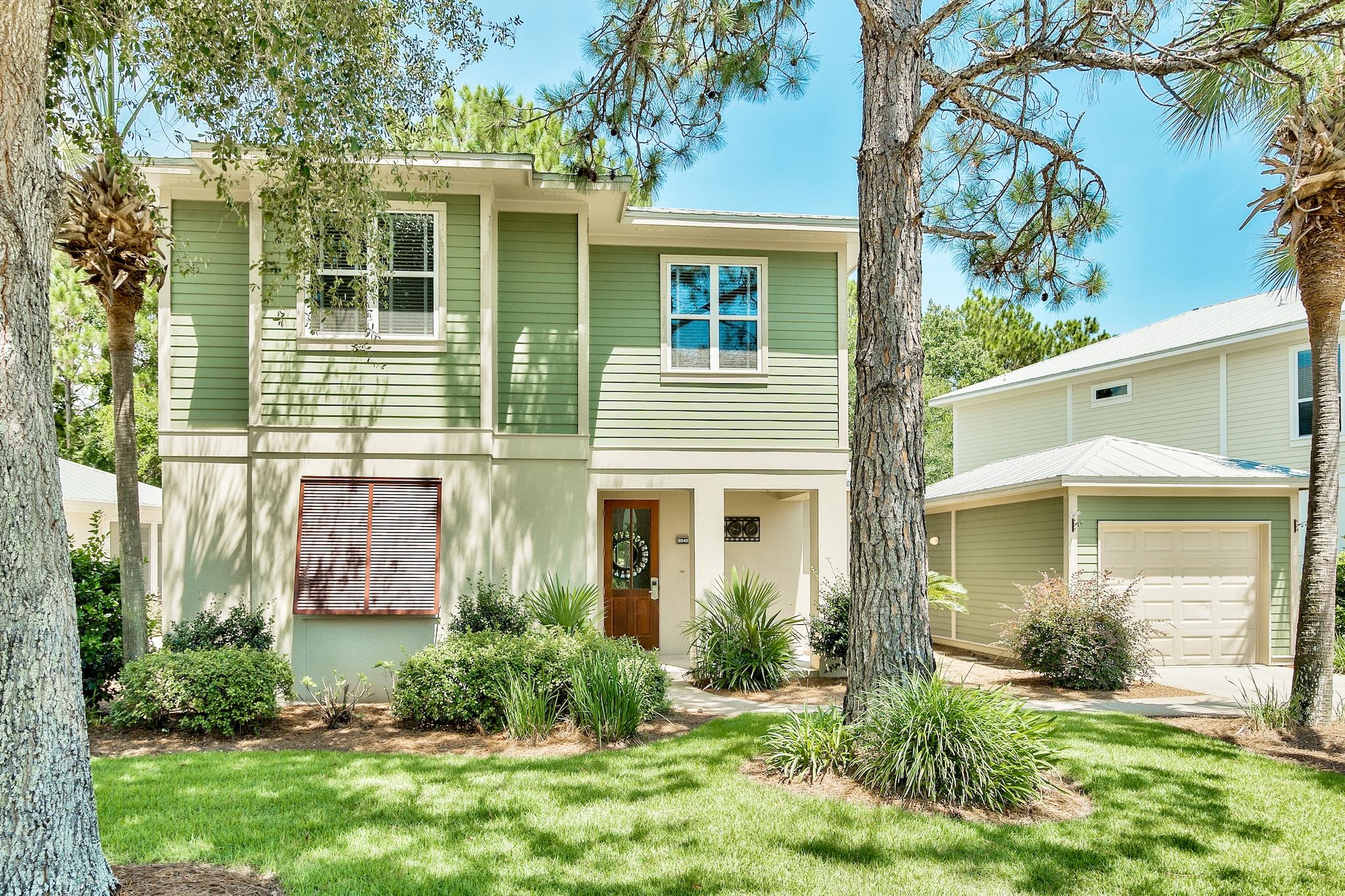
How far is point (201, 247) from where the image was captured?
32.6 feet

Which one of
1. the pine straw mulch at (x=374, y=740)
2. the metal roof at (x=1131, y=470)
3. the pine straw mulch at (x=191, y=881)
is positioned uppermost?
the metal roof at (x=1131, y=470)

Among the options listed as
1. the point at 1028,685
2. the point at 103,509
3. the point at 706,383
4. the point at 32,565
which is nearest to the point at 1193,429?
the point at 1028,685

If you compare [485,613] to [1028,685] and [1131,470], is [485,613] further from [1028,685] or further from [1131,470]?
[1131,470]

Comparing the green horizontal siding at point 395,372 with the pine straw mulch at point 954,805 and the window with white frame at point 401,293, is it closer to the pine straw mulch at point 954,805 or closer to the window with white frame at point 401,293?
the window with white frame at point 401,293

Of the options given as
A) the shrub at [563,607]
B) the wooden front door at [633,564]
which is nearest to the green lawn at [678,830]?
the shrub at [563,607]

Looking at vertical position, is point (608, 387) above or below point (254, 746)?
above

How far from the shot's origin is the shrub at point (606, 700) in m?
7.20

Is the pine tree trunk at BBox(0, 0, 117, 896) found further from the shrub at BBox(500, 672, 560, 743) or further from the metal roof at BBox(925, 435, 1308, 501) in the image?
the metal roof at BBox(925, 435, 1308, 501)

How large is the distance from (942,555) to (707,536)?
5.96m

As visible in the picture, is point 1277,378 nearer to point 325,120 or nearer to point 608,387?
point 608,387

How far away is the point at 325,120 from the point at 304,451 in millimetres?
4163

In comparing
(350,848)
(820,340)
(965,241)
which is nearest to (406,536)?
(350,848)

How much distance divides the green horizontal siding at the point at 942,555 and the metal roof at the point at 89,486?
13958mm

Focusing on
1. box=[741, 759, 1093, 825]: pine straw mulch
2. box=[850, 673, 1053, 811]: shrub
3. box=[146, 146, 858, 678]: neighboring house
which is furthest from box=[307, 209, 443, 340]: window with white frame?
box=[850, 673, 1053, 811]: shrub
